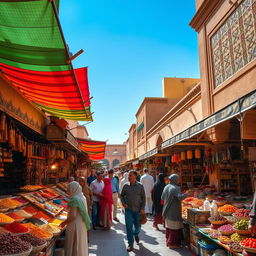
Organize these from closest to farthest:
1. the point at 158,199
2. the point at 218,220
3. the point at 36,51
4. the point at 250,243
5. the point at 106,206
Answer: the point at 36,51
the point at 250,243
the point at 218,220
the point at 158,199
the point at 106,206

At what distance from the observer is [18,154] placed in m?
6.78

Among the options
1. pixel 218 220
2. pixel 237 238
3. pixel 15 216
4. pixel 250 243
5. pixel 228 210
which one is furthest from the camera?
pixel 228 210

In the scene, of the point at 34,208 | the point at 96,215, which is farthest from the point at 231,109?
the point at 96,215

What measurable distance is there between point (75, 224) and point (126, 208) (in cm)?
154

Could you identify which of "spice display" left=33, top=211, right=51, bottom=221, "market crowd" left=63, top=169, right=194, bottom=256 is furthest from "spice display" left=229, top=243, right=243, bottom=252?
"spice display" left=33, top=211, right=51, bottom=221

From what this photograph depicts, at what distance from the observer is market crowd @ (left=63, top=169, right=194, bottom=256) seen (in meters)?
3.91

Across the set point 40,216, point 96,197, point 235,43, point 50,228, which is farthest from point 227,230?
point 235,43

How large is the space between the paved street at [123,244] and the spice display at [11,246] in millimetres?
2611

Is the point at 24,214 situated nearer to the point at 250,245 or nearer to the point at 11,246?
the point at 11,246

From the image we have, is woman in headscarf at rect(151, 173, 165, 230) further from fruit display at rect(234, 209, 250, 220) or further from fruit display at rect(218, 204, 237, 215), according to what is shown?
fruit display at rect(234, 209, 250, 220)

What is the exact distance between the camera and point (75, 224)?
3906 millimetres

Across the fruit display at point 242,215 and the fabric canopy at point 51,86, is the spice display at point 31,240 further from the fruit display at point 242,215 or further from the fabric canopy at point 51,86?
the fruit display at point 242,215

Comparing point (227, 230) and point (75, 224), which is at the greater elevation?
point (75, 224)

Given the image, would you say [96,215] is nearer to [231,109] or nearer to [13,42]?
[231,109]
